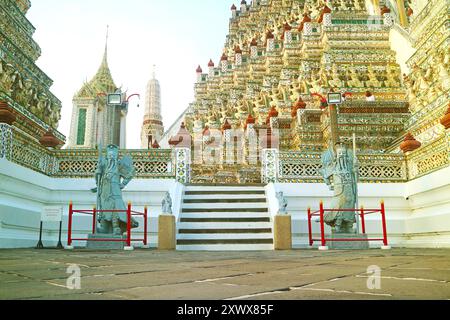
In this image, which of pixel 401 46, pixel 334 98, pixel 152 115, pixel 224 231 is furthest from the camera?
pixel 152 115

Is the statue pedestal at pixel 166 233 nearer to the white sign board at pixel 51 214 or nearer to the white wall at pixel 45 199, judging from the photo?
the white wall at pixel 45 199

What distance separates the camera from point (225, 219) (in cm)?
956

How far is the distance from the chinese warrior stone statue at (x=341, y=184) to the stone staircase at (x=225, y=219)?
1.51 meters

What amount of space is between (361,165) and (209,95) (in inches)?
929

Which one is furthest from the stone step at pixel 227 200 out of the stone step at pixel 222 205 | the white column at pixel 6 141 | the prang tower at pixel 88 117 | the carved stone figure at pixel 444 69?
the prang tower at pixel 88 117

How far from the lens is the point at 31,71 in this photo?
11.8 m

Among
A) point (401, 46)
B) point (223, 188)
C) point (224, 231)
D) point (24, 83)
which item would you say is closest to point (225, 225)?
point (224, 231)

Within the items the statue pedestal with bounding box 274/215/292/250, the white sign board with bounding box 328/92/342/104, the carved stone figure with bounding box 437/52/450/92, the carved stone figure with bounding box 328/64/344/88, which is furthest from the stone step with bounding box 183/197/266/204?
the carved stone figure with bounding box 328/64/344/88

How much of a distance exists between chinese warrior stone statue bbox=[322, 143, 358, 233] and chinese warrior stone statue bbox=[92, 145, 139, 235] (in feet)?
13.7

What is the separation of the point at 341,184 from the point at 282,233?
1592 mm

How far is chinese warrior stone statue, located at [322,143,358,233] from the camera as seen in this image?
27.3 feet

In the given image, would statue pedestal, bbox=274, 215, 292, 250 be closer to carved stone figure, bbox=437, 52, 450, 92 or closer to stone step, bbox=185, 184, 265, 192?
stone step, bbox=185, 184, 265, 192

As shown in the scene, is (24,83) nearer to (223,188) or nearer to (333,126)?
(223,188)
